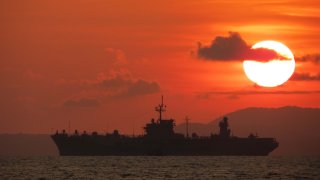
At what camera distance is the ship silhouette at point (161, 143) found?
7141 inches

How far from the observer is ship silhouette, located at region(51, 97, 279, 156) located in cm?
18138

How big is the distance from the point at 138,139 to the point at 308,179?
93.8m

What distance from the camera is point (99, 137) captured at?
186750 millimetres

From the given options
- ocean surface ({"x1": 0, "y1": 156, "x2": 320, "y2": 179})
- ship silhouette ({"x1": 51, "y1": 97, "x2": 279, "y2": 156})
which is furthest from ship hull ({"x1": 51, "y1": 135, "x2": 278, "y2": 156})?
ocean surface ({"x1": 0, "y1": 156, "x2": 320, "y2": 179})

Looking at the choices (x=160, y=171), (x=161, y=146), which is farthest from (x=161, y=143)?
(x=160, y=171)

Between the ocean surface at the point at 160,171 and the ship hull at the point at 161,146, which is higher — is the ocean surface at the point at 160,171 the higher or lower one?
the lower one

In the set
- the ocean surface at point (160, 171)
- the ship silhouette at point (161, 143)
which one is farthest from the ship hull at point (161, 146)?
the ocean surface at point (160, 171)

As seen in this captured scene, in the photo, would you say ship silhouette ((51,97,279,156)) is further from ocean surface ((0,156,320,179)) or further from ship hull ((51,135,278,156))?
ocean surface ((0,156,320,179))

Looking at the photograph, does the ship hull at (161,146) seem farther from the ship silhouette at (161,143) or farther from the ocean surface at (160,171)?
the ocean surface at (160,171)

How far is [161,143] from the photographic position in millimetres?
181250

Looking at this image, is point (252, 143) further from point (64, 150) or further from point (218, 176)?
point (218, 176)

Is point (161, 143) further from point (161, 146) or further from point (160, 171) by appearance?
point (160, 171)

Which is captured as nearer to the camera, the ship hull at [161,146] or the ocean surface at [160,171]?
the ocean surface at [160,171]

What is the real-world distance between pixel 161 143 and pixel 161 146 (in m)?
1.38
